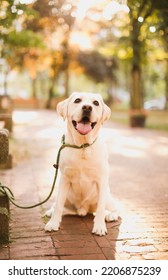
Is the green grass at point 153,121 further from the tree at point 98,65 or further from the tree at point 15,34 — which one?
the tree at point 98,65

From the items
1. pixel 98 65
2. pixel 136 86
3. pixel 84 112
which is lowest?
pixel 136 86

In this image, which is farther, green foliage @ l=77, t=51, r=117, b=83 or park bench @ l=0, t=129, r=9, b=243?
green foliage @ l=77, t=51, r=117, b=83

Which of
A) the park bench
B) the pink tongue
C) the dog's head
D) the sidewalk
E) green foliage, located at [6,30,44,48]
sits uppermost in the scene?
green foliage, located at [6,30,44,48]

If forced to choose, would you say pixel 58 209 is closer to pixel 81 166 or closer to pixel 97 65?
pixel 81 166

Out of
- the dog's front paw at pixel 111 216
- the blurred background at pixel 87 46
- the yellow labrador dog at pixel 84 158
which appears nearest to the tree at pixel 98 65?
the blurred background at pixel 87 46

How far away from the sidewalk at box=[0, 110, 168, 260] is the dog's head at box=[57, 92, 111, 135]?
104 cm

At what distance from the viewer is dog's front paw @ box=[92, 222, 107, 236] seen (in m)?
3.94

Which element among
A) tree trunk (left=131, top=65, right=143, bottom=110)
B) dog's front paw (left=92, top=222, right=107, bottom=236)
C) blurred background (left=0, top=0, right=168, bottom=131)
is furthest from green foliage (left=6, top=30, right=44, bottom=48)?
dog's front paw (left=92, top=222, right=107, bottom=236)

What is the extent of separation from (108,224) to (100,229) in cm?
36

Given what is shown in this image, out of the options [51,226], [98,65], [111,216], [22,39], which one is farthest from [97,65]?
[51,226]

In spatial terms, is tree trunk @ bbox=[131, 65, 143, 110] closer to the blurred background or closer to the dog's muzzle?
the blurred background

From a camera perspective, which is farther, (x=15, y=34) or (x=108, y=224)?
(x=15, y=34)

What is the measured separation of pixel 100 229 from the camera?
156 inches
